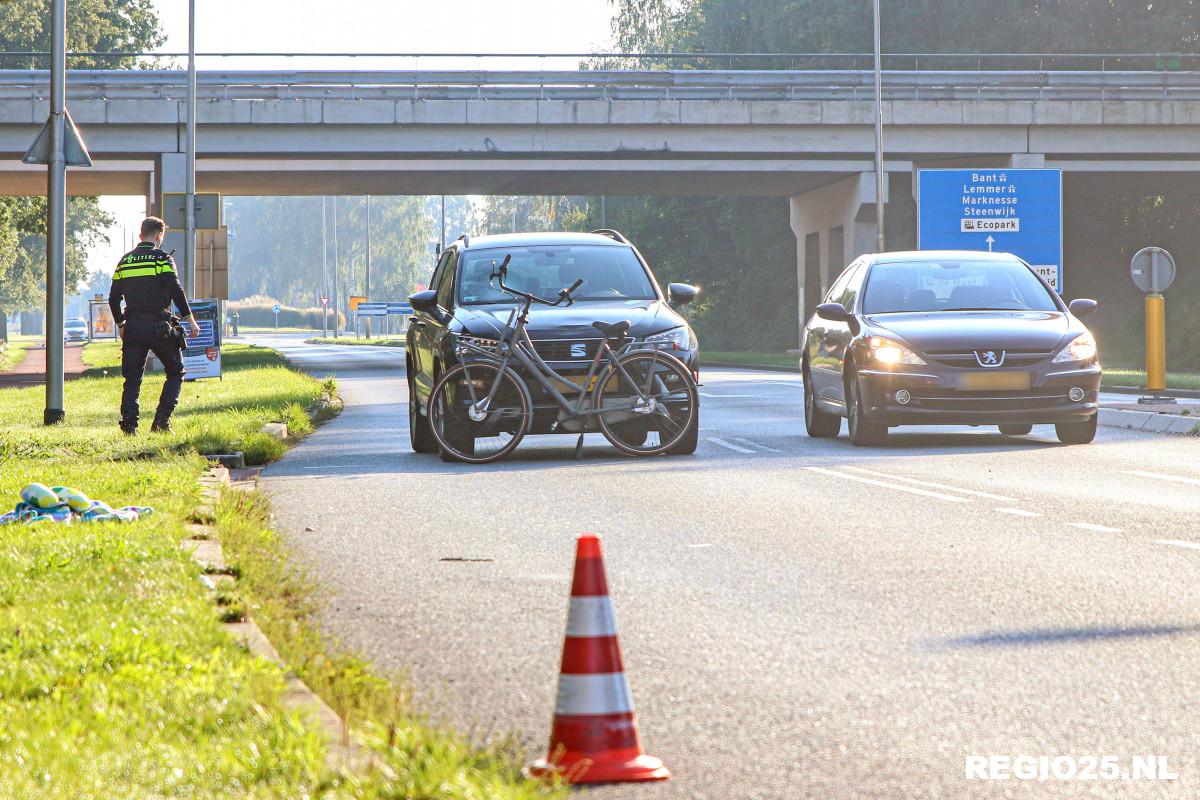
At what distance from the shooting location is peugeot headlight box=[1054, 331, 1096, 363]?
50.2 feet

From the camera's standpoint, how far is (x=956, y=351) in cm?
1518

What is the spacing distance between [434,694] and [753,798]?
1.46 metres

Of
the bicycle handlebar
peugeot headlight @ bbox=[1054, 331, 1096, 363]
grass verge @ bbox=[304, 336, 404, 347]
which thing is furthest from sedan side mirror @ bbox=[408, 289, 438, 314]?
grass verge @ bbox=[304, 336, 404, 347]

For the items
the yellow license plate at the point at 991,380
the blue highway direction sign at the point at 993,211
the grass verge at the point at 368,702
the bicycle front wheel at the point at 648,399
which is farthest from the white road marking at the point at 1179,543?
the blue highway direction sign at the point at 993,211

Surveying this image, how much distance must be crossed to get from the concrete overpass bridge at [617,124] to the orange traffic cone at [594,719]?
39.4 meters

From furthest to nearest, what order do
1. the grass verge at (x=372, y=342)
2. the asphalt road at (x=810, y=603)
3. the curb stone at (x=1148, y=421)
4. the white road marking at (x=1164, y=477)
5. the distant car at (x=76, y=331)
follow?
1. the distant car at (x=76, y=331)
2. the grass verge at (x=372, y=342)
3. the curb stone at (x=1148, y=421)
4. the white road marking at (x=1164, y=477)
5. the asphalt road at (x=810, y=603)

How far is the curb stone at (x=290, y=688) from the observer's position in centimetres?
423

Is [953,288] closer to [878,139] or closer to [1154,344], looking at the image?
[1154,344]

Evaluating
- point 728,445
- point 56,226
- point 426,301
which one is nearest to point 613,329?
point 426,301

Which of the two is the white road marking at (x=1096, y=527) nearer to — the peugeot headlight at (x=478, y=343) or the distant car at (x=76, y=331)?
the peugeot headlight at (x=478, y=343)

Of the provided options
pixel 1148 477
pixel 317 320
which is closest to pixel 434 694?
pixel 1148 477

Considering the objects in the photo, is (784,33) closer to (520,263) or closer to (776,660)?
(520,263)

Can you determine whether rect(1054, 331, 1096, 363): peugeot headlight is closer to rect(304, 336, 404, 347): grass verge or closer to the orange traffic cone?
the orange traffic cone

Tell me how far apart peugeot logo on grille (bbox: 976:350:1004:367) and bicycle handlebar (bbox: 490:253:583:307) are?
334 cm
